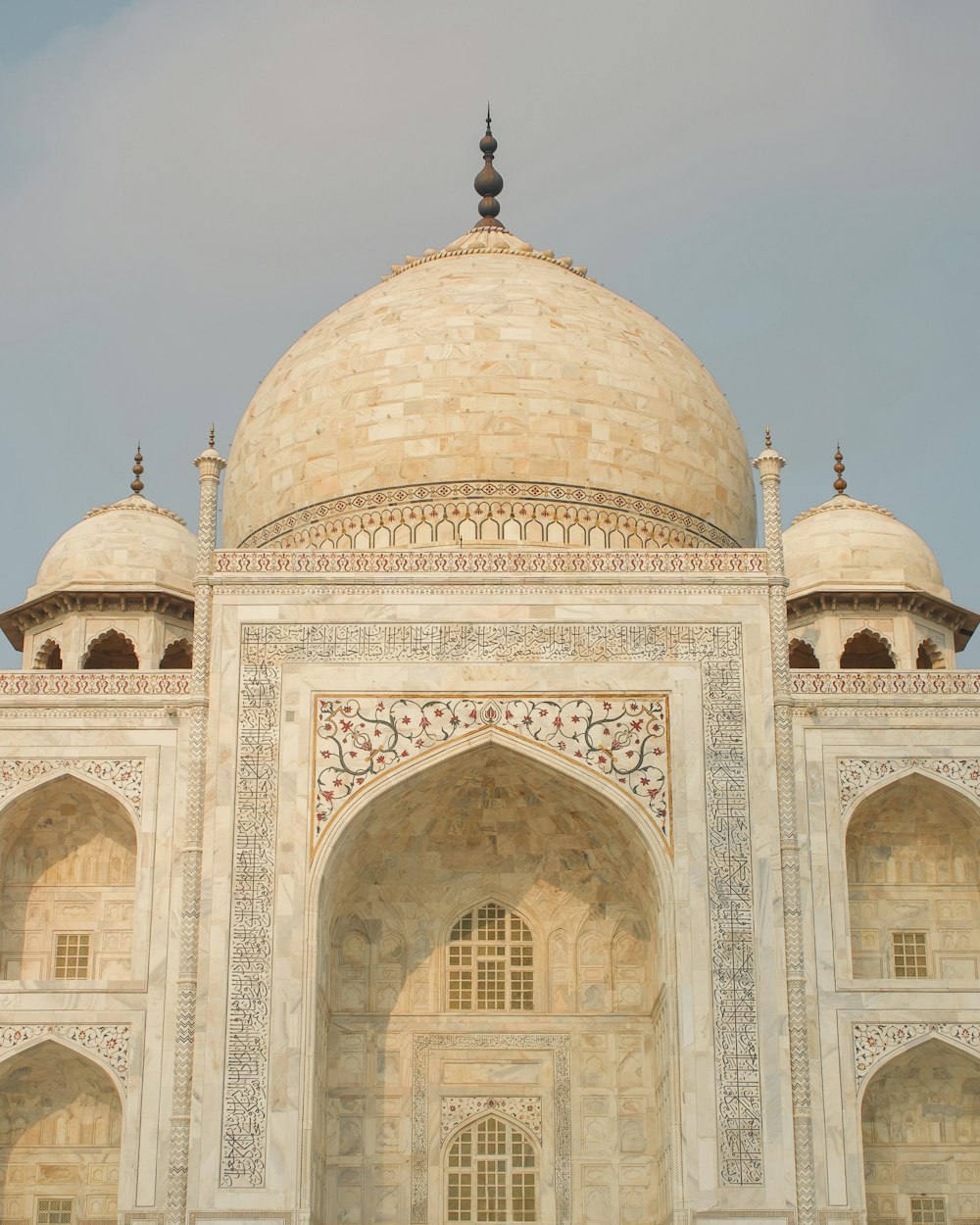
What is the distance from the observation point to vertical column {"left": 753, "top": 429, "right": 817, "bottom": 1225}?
576 inches

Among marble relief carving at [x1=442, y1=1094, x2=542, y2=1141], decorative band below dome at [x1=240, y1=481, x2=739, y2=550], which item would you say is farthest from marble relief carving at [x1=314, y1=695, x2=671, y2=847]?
marble relief carving at [x1=442, y1=1094, x2=542, y2=1141]

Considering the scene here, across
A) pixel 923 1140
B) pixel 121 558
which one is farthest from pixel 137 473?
pixel 923 1140

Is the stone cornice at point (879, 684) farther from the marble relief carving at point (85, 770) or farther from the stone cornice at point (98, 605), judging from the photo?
the stone cornice at point (98, 605)

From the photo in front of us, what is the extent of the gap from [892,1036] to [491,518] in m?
5.44

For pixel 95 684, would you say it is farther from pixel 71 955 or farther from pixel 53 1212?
pixel 53 1212

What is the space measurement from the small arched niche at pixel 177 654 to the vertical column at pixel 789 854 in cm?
571

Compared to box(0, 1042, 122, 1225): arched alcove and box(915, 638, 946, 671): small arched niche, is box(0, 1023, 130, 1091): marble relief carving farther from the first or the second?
box(915, 638, 946, 671): small arched niche

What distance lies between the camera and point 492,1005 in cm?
1633

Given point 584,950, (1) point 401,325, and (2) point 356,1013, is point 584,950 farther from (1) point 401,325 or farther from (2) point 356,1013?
(1) point 401,325

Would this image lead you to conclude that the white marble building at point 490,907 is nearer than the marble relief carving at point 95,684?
Yes

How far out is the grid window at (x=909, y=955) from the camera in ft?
52.5

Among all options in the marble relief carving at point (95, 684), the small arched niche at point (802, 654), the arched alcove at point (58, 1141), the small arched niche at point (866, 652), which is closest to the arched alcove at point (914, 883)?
the small arched niche at point (866, 652)

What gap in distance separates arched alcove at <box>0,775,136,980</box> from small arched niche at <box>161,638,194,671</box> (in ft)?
10.1

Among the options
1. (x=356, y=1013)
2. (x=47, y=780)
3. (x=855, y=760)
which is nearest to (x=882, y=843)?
(x=855, y=760)
